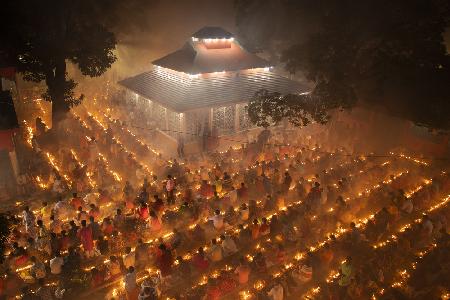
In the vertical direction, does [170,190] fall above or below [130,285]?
above

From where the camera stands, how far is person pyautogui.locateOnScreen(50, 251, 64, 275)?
10992 millimetres

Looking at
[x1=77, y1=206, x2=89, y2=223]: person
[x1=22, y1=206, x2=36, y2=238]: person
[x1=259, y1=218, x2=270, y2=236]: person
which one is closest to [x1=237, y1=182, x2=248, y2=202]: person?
[x1=259, y1=218, x2=270, y2=236]: person

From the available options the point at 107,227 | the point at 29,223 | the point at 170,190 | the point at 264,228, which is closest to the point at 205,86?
the point at 170,190

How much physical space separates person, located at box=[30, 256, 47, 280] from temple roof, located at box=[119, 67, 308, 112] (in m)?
11.4

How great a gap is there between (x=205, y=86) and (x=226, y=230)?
1151 centimetres

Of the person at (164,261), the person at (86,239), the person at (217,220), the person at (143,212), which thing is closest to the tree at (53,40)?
the person at (143,212)

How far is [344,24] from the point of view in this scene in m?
20.5

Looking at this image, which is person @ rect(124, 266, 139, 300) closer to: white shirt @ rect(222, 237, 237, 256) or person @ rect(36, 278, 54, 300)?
person @ rect(36, 278, 54, 300)

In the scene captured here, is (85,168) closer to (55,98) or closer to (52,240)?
(52,240)

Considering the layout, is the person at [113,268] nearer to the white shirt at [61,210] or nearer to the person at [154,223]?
the person at [154,223]

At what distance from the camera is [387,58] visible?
19.5 m

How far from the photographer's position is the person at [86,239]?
1155 centimetres

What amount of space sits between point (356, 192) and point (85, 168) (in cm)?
1243

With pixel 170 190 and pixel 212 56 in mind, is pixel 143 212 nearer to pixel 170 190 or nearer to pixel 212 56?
pixel 170 190
